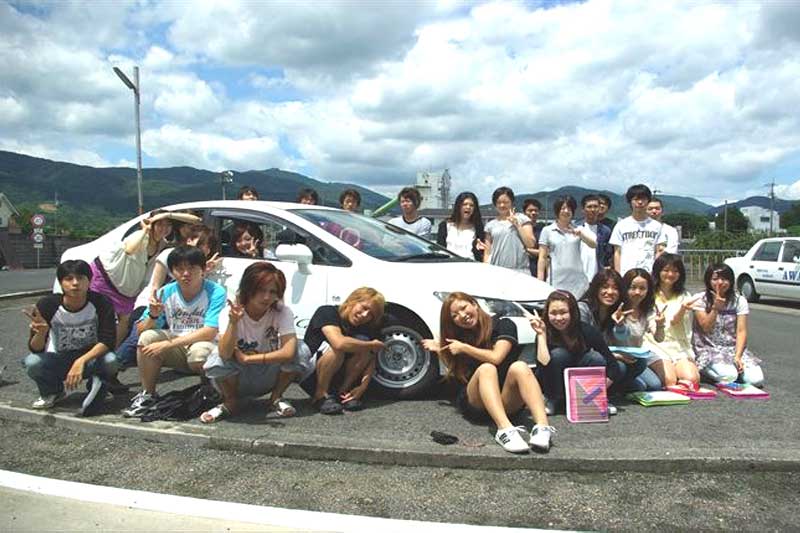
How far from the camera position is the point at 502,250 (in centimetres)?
609

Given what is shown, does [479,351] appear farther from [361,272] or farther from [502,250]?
[502,250]

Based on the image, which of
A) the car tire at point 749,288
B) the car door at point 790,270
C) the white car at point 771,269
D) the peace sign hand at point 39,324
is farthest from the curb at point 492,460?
the car tire at point 749,288

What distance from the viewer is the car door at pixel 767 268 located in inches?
547

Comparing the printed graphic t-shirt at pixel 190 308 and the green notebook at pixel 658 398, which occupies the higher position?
the printed graphic t-shirt at pixel 190 308

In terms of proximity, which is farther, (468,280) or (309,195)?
(309,195)

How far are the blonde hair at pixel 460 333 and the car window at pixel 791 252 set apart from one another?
12.2 metres

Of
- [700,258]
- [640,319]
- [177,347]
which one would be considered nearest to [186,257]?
[177,347]

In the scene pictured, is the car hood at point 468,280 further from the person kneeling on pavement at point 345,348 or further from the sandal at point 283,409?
the sandal at point 283,409

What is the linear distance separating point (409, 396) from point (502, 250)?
6.70ft

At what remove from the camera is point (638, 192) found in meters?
6.24

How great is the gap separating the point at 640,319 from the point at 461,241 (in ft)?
6.52

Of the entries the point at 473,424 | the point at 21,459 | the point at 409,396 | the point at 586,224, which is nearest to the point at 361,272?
the point at 409,396

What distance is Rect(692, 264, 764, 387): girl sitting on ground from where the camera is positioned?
5.12 m

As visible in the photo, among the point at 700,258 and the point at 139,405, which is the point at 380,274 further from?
the point at 700,258
